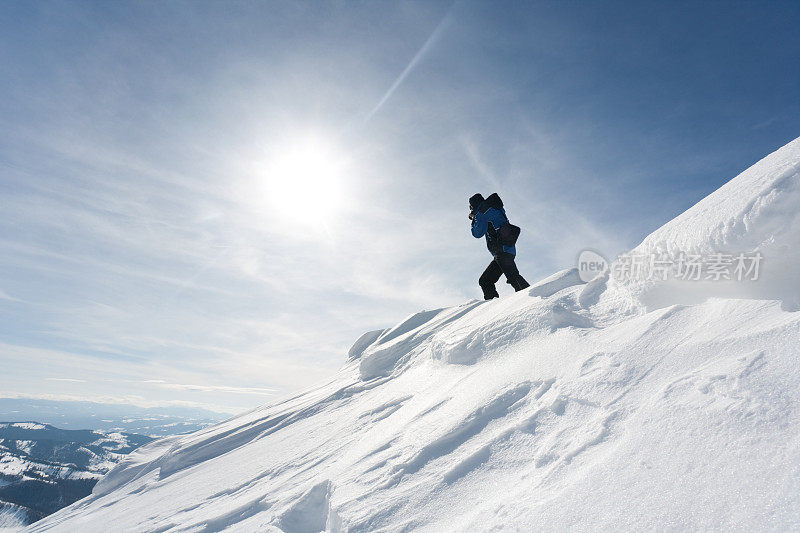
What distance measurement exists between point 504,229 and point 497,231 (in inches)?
6.1

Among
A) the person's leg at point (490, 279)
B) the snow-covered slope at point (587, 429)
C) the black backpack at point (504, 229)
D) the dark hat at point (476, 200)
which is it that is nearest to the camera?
the snow-covered slope at point (587, 429)

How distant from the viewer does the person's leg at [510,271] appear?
8031 millimetres

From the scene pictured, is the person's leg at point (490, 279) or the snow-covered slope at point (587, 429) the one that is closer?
the snow-covered slope at point (587, 429)

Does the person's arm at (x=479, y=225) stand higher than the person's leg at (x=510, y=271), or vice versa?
the person's arm at (x=479, y=225)

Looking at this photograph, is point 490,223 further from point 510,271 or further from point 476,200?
point 510,271

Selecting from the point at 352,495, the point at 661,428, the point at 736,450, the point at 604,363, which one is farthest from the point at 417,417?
the point at 736,450

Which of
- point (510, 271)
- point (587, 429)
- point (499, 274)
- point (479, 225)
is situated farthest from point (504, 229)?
point (587, 429)

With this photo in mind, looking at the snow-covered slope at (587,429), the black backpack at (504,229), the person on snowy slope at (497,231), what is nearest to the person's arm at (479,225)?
the person on snowy slope at (497,231)

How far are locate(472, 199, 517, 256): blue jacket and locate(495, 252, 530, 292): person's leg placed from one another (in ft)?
0.41

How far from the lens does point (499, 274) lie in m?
8.85

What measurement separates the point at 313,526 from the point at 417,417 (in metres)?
1.45

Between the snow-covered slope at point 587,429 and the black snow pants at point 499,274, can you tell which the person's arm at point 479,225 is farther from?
the snow-covered slope at point 587,429

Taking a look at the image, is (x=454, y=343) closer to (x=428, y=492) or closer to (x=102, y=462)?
(x=428, y=492)

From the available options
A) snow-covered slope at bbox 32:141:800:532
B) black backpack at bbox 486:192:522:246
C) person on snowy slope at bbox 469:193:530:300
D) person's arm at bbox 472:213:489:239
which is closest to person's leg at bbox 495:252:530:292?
person on snowy slope at bbox 469:193:530:300
